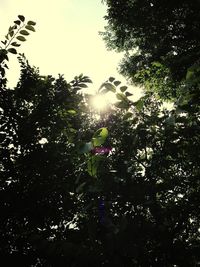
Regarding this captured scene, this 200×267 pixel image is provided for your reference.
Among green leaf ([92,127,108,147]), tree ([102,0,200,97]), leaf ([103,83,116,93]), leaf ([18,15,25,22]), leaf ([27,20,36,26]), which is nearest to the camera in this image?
green leaf ([92,127,108,147])

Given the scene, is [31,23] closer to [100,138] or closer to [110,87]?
[110,87]

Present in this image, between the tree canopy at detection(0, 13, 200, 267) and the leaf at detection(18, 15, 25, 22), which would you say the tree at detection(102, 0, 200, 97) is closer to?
the tree canopy at detection(0, 13, 200, 267)

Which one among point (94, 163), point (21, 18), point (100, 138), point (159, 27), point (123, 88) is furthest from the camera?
point (159, 27)

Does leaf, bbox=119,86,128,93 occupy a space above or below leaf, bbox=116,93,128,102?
above

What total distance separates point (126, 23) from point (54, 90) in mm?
8680

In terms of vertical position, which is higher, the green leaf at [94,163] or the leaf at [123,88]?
the leaf at [123,88]

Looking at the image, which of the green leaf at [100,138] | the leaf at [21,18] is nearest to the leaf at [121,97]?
the green leaf at [100,138]

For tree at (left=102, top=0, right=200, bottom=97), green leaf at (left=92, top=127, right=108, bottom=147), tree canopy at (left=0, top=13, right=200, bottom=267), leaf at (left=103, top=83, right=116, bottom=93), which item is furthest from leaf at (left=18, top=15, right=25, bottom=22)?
tree at (left=102, top=0, right=200, bottom=97)

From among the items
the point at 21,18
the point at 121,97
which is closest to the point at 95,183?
the point at 121,97

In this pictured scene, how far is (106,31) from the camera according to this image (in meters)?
13.5

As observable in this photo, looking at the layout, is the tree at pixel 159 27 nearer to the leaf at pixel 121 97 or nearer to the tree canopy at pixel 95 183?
the tree canopy at pixel 95 183

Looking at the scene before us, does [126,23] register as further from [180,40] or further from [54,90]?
[54,90]

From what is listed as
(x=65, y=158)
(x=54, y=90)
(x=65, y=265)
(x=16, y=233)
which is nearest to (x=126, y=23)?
(x=54, y=90)

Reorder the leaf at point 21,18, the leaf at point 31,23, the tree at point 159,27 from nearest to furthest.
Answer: the leaf at point 21,18 < the leaf at point 31,23 < the tree at point 159,27
